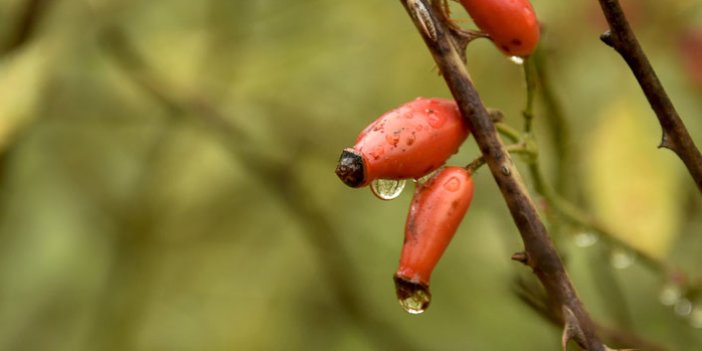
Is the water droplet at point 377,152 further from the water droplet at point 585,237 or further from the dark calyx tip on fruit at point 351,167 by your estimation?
the water droplet at point 585,237

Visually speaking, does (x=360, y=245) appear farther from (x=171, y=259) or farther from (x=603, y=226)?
(x=603, y=226)

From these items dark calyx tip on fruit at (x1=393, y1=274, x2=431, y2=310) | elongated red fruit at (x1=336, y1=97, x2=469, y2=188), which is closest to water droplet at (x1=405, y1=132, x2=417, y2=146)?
elongated red fruit at (x1=336, y1=97, x2=469, y2=188)

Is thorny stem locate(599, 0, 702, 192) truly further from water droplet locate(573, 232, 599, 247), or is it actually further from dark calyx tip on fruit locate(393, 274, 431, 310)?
water droplet locate(573, 232, 599, 247)

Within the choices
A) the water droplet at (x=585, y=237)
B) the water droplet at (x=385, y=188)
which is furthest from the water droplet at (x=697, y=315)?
the water droplet at (x=385, y=188)

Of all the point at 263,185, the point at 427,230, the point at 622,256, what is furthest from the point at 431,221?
the point at 263,185

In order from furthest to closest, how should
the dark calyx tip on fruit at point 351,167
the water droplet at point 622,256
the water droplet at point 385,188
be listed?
the water droplet at point 622,256, the water droplet at point 385,188, the dark calyx tip on fruit at point 351,167

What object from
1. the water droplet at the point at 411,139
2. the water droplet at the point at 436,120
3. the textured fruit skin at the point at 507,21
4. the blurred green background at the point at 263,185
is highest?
the textured fruit skin at the point at 507,21
